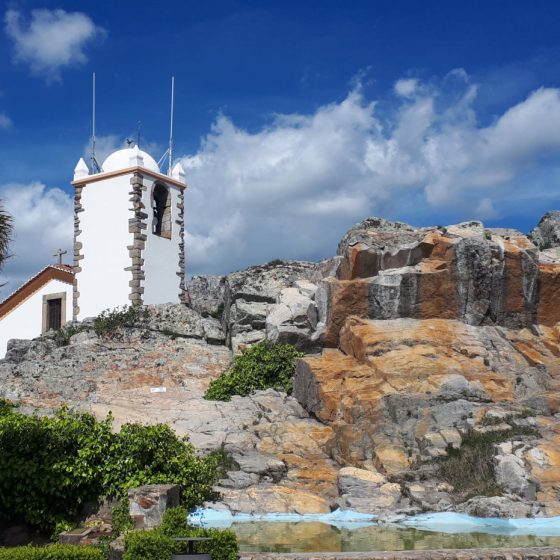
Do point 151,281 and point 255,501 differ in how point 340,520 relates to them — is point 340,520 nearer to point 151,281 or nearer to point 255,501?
point 255,501

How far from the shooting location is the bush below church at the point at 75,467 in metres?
13.8

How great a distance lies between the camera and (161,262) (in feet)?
110

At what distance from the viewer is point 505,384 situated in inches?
734

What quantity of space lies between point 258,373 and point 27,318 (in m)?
19.0

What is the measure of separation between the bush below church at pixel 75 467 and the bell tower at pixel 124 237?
17754 mm

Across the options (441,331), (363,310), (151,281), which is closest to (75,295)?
(151,281)

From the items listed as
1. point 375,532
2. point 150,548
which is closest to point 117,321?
point 375,532

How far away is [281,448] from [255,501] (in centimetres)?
345

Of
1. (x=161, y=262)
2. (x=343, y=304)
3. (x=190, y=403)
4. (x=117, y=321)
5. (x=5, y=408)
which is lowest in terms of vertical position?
(x=190, y=403)

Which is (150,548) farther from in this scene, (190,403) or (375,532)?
(190,403)

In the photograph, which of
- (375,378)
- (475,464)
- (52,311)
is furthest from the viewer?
(52,311)

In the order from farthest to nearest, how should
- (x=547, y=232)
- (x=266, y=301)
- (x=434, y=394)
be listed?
(x=266, y=301), (x=547, y=232), (x=434, y=394)

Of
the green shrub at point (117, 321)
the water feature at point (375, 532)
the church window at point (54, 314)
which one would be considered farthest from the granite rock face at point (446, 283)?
the church window at point (54, 314)

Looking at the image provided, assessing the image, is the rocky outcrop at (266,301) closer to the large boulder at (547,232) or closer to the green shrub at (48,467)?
the large boulder at (547,232)
